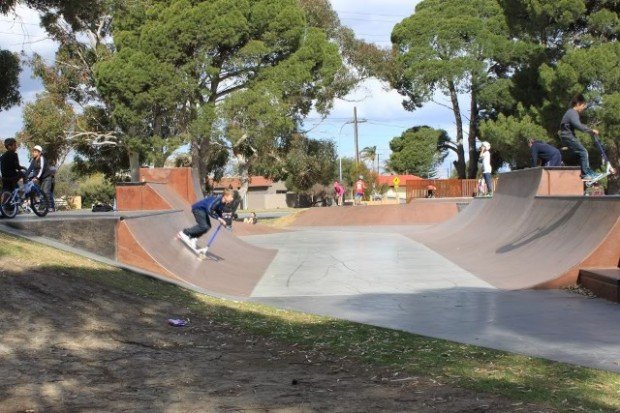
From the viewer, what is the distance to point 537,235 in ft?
39.0

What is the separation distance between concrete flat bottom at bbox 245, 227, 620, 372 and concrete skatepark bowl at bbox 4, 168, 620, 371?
0.02 meters

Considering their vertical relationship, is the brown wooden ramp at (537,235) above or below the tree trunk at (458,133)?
below

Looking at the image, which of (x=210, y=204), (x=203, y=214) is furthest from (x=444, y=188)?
(x=203, y=214)

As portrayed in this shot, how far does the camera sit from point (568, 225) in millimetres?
10625

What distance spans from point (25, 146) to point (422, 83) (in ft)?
79.3

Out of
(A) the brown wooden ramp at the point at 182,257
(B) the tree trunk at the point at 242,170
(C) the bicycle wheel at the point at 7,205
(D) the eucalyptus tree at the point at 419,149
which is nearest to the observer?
(A) the brown wooden ramp at the point at 182,257

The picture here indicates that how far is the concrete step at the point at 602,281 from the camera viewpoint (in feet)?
26.4

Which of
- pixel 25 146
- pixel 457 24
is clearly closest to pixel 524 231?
pixel 25 146

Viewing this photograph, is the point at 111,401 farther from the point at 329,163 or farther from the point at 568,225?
the point at 329,163

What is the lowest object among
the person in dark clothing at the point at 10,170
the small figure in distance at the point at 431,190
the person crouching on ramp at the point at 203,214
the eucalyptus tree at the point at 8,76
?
the person crouching on ramp at the point at 203,214

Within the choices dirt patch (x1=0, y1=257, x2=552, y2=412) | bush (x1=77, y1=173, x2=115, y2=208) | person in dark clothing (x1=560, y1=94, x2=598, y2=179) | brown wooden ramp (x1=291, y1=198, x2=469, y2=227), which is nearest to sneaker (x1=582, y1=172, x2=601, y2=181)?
person in dark clothing (x1=560, y1=94, x2=598, y2=179)

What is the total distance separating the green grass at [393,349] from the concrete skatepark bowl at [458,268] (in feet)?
1.39

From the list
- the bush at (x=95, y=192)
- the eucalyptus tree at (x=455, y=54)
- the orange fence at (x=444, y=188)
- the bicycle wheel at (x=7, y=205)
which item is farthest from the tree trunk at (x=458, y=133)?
the bicycle wheel at (x=7, y=205)

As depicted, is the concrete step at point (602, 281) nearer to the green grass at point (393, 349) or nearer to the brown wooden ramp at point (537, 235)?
the brown wooden ramp at point (537, 235)
